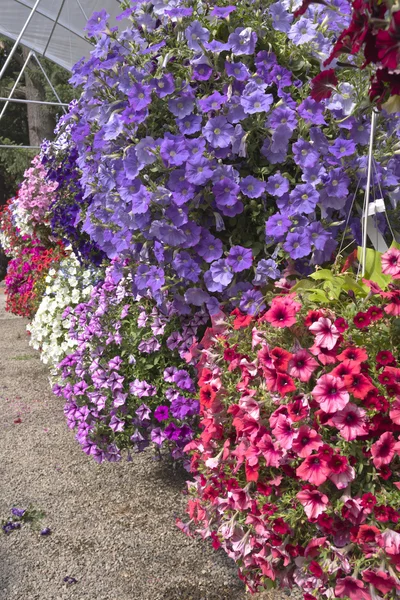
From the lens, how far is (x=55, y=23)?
26.6 ft

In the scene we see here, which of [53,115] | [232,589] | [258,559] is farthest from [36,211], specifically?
[53,115]

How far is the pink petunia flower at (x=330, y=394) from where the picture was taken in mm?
1575

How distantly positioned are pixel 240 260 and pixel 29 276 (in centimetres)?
542

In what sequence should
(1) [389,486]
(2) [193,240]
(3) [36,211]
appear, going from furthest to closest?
(3) [36,211]
(2) [193,240]
(1) [389,486]

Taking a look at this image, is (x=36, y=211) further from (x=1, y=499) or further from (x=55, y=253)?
(x=1, y=499)

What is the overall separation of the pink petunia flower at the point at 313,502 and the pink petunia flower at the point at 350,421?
0.17 meters

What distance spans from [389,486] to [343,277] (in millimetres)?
619

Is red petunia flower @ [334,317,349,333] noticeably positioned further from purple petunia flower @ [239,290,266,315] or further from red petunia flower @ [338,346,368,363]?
purple petunia flower @ [239,290,266,315]

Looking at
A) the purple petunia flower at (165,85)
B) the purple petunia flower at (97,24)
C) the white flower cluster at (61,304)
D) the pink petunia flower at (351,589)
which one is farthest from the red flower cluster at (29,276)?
the pink petunia flower at (351,589)

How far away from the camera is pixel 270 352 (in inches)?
70.0

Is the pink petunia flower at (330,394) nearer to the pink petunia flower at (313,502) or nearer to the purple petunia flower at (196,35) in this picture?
the pink petunia flower at (313,502)

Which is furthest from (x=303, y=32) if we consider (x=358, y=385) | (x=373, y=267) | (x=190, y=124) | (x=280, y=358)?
(x=358, y=385)

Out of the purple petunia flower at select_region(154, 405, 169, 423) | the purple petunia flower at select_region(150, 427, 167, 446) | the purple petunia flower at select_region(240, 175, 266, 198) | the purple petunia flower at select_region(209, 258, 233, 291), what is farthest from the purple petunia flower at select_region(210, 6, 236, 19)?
the purple petunia flower at select_region(150, 427, 167, 446)

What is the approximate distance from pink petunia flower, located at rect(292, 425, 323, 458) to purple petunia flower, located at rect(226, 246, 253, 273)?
2.91 ft
